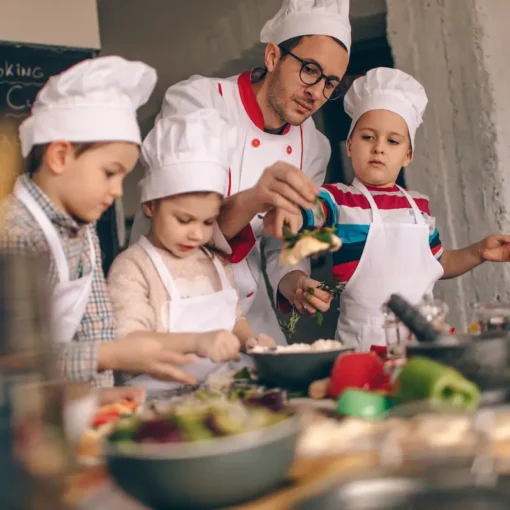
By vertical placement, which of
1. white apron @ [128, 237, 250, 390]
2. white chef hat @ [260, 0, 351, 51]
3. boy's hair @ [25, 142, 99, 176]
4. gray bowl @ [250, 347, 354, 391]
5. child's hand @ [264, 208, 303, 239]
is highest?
white chef hat @ [260, 0, 351, 51]

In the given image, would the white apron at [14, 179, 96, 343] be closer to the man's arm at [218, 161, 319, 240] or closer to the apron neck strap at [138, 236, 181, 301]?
the apron neck strap at [138, 236, 181, 301]

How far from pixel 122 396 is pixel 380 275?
904 millimetres

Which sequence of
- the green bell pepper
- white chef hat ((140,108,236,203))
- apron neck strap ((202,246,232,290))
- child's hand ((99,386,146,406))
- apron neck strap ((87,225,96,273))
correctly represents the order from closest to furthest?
the green bell pepper
child's hand ((99,386,146,406))
apron neck strap ((87,225,96,273))
white chef hat ((140,108,236,203))
apron neck strap ((202,246,232,290))

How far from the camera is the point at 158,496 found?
0.47 m

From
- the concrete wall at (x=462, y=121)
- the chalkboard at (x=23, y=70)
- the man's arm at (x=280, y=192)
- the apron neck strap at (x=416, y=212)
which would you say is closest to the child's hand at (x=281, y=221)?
the man's arm at (x=280, y=192)

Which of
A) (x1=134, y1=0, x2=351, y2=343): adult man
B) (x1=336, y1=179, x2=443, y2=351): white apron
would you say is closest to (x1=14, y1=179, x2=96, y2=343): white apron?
(x1=134, y1=0, x2=351, y2=343): adult man

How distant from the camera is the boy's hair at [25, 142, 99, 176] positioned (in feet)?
3.64

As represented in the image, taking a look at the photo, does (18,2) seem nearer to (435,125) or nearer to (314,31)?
(314,31)

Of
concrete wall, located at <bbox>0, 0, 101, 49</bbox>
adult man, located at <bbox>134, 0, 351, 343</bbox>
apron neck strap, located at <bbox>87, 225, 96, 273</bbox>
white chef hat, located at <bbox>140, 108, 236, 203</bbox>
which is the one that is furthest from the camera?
concrete wall, located at <bbox>0, 0, 101, 49</bbox>

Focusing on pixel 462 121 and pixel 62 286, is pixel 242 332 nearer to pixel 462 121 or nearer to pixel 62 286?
pixel 62 286

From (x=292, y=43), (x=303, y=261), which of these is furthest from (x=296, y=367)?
(x=292, y=43)

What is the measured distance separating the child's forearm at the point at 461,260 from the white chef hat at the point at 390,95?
1.10 feet

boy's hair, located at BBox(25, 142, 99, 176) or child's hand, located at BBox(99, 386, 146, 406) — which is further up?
boy's hair, located at BBox(25, 142, 99, 176)

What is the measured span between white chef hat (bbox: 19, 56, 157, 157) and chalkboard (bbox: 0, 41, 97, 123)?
1225mm
